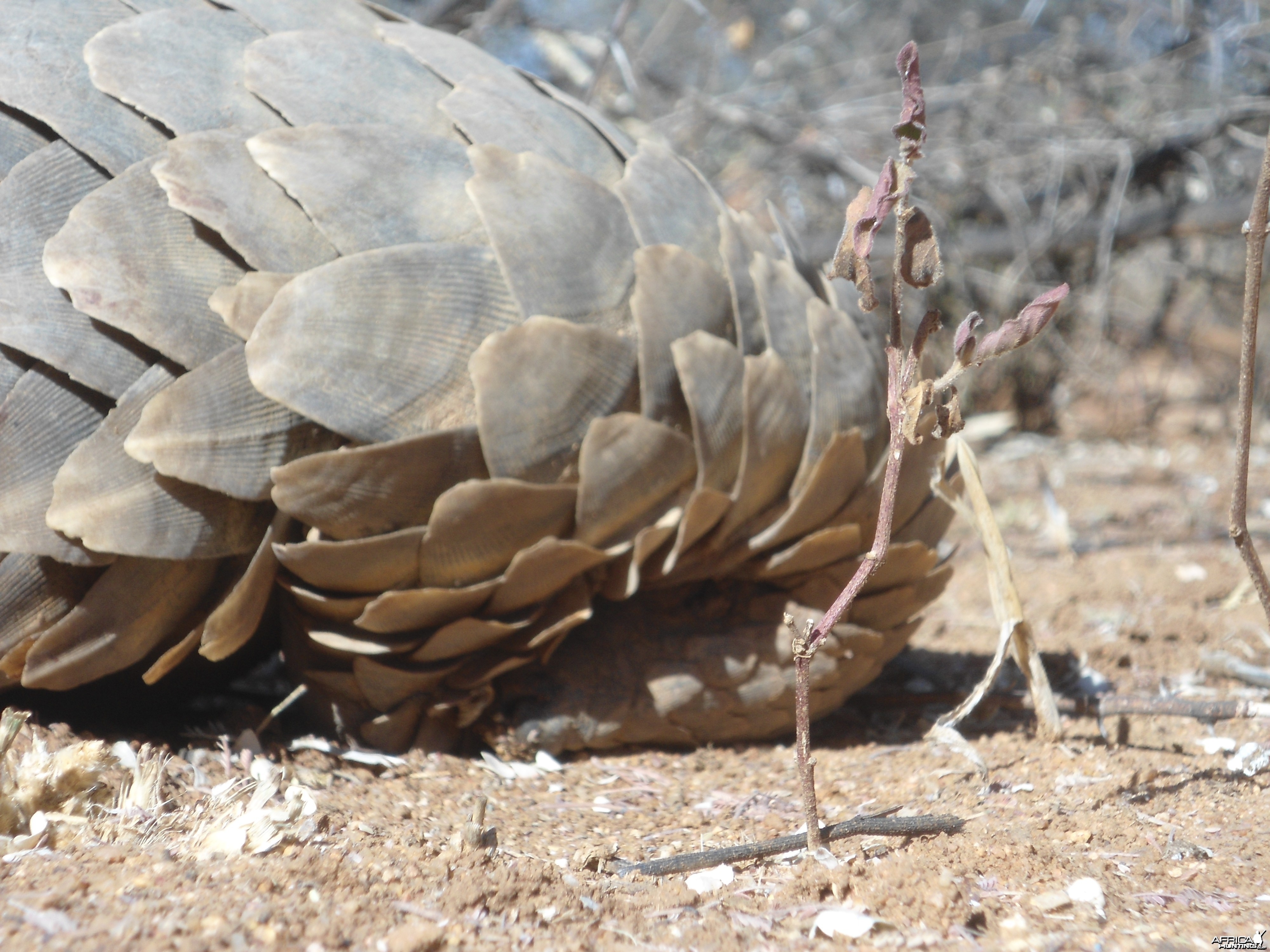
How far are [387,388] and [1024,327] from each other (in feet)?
2.45

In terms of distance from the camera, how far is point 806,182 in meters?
4.57

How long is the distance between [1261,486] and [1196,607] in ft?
5.26

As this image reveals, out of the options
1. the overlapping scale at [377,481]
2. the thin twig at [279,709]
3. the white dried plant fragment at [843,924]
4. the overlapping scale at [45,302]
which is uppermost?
the overlapping scale at [45,302]

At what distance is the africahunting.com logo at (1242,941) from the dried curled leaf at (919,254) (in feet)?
2.26

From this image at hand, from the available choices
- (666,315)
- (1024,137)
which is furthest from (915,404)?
(1024,137)

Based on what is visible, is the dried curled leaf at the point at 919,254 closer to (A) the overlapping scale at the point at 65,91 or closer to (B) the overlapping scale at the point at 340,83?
(B) the overlapping scale at the point at 340,83

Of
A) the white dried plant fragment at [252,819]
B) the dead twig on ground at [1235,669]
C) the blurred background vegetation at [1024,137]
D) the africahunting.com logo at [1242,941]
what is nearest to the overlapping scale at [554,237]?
the white dried plant fragment at [252,819]

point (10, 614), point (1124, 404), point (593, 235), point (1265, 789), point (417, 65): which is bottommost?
point (1124, 404)

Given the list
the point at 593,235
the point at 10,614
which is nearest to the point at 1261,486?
the point at 593,235

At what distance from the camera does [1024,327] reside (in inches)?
43.7

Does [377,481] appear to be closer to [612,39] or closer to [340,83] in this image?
[340,83]

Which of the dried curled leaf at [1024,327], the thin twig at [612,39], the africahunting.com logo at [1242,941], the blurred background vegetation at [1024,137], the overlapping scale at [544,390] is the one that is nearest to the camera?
the africahunting.com logo at [1242,941]

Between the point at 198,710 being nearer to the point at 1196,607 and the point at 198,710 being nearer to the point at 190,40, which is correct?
the point at 190,40

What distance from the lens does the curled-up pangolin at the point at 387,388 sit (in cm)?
133
